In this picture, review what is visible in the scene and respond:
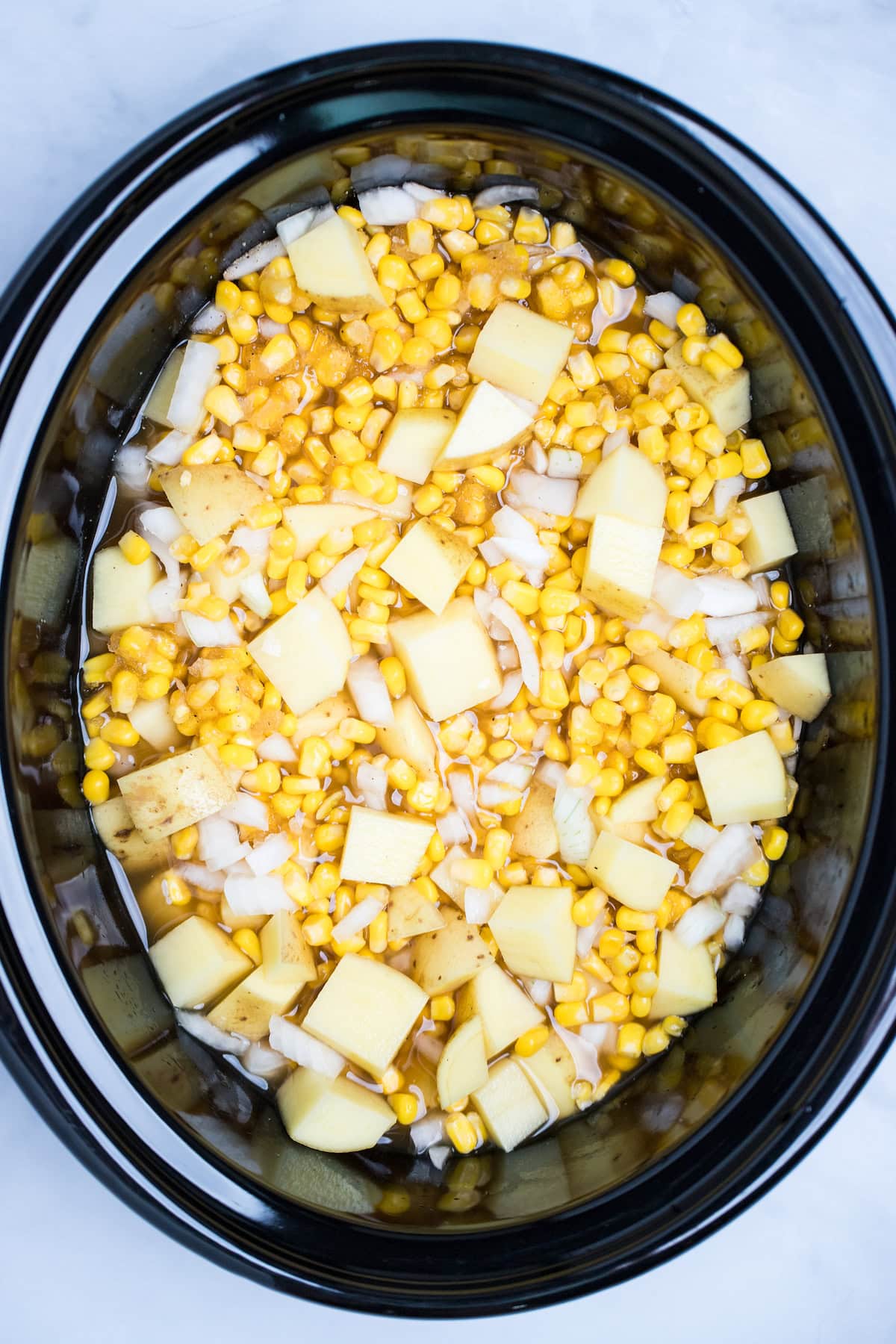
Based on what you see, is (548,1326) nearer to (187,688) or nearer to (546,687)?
(546,687)

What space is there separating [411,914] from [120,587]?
110cm

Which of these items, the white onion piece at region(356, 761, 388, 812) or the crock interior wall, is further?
the white onion piece at region(356, 761, 388, 812)

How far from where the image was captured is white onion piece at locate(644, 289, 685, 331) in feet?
8.16

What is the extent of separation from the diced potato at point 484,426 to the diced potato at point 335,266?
0.35 metres

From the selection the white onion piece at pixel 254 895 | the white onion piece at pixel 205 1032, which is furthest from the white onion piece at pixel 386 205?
the white onion piece at pixel 205 1032

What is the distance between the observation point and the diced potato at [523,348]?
93.7 inches

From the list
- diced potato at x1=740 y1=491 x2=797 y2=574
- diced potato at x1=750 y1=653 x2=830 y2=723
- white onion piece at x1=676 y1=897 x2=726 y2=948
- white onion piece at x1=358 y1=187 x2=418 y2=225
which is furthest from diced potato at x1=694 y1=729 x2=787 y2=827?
white onion piece at x1=358 y1=187 x2=418 y2=225

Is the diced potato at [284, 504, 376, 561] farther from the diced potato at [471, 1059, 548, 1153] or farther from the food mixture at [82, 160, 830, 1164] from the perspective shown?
the diced potato at [471, 1059, 548, 1153]

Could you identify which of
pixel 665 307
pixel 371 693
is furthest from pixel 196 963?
pixel 665 307

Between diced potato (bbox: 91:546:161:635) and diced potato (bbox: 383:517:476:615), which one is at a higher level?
diced potato (bbox: 91:546:161:635)

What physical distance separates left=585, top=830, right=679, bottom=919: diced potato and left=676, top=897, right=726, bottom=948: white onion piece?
0.10m

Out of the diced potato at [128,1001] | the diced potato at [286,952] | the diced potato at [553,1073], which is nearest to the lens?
the diced potato at [128,1001]

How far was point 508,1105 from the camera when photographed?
2473mm

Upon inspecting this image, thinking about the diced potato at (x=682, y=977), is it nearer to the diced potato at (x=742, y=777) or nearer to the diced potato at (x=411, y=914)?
the diced potato at (x=742, y=777)
